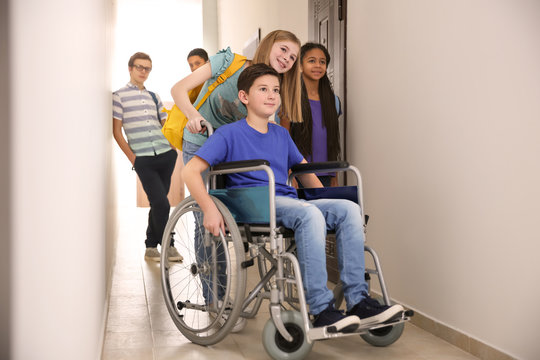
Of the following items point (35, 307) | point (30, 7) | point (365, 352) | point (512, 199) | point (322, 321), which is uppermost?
point (30, 7)

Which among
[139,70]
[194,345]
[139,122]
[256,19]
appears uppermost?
[256,19]

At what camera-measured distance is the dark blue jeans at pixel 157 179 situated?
354cm

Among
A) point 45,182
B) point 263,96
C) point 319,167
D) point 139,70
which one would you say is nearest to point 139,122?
point 139,70

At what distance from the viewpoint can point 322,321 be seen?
5.46 ft

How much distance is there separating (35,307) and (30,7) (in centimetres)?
42

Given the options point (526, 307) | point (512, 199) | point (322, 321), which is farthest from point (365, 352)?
point (512, 199)

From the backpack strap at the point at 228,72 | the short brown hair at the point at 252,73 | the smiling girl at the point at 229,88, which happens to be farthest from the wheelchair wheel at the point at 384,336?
the backpack strap at the point at 228,72

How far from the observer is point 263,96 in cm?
199

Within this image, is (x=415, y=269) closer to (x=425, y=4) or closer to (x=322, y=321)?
(x=322, y=321)

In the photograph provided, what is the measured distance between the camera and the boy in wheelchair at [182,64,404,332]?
171cm

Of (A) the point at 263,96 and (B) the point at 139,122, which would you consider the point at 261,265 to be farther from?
(B) the point at 139,122

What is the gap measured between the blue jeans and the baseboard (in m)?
0.39

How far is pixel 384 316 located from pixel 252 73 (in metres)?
0.90

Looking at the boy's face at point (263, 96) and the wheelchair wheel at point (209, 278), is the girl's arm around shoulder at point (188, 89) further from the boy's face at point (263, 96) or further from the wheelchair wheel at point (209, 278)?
the wheelchair wheel at point (209, 278)
